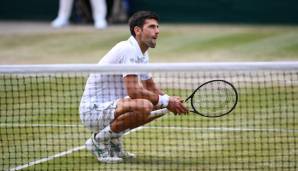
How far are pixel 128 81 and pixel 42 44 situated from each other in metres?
10.3

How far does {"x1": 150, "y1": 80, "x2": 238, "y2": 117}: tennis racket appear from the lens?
25.7 feet

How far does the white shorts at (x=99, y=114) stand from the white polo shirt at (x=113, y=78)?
55 millimetres

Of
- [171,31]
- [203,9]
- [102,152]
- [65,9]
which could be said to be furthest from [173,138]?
[65,9]

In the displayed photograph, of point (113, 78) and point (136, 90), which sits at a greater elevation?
point (113, 78)

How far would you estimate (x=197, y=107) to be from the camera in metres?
8.27

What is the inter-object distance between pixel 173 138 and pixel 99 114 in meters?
1.40

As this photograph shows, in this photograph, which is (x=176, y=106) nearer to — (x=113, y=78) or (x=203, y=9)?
(x=113, y=78)

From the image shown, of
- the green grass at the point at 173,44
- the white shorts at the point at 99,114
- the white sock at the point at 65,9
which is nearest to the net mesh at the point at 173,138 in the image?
the white shorts at the point at 99,114

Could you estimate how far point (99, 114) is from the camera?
26.3 ft

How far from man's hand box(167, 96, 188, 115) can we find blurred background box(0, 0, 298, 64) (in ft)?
24.3

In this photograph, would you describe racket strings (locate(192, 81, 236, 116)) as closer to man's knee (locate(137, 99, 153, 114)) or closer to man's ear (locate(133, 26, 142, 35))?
man's knee (locate(137, 99, 153, 114))

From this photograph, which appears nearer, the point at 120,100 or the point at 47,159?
the point at 120,100

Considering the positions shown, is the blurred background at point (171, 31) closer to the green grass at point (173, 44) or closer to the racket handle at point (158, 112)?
the green grass at point (173, 44)

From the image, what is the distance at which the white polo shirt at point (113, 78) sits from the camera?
7898mm
